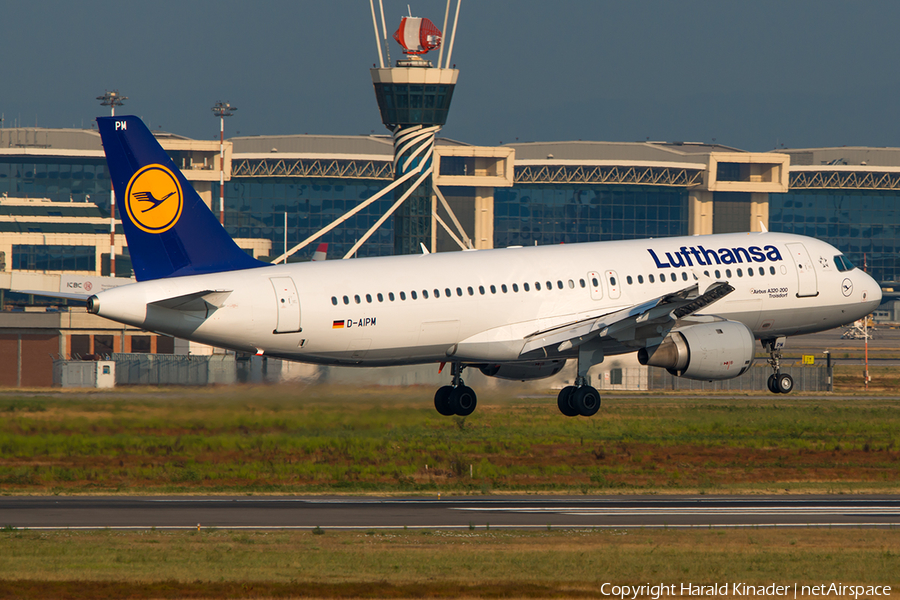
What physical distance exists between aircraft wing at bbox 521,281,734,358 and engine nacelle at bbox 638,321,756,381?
97cm

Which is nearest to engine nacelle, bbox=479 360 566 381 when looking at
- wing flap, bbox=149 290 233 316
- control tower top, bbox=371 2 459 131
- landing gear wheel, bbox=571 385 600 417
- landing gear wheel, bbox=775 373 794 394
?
landing gear wheel, bbox=571 385 600 417

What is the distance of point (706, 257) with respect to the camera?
154ft

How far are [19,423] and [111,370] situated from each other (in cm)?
2989

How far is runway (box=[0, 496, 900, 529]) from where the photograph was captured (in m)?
34.8

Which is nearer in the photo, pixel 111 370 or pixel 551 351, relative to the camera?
pixel 551 351

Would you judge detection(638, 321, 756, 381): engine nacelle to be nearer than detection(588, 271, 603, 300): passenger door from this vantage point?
Yes

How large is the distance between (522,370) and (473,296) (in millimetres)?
5156

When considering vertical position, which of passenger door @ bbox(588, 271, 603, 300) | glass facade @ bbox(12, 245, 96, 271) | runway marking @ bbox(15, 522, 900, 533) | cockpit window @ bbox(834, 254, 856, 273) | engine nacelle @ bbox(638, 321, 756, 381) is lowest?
runway marking @ bbox(15, 522, 900, 533)

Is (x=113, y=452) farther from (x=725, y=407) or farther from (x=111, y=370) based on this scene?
(x=725, y=407)

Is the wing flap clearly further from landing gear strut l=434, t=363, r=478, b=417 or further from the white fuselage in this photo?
landing gear strut l=434, t=363, r=478, b=417

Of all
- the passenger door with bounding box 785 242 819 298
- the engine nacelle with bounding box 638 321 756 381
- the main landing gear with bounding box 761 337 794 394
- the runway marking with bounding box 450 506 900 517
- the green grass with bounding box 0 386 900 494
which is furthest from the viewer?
the passenger door with bounding box 785 242 819 298

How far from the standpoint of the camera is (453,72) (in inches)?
4970

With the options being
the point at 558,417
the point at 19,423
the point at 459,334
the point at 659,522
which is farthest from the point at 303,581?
the point at 558,417

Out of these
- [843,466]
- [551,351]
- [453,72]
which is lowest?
[843,466]
